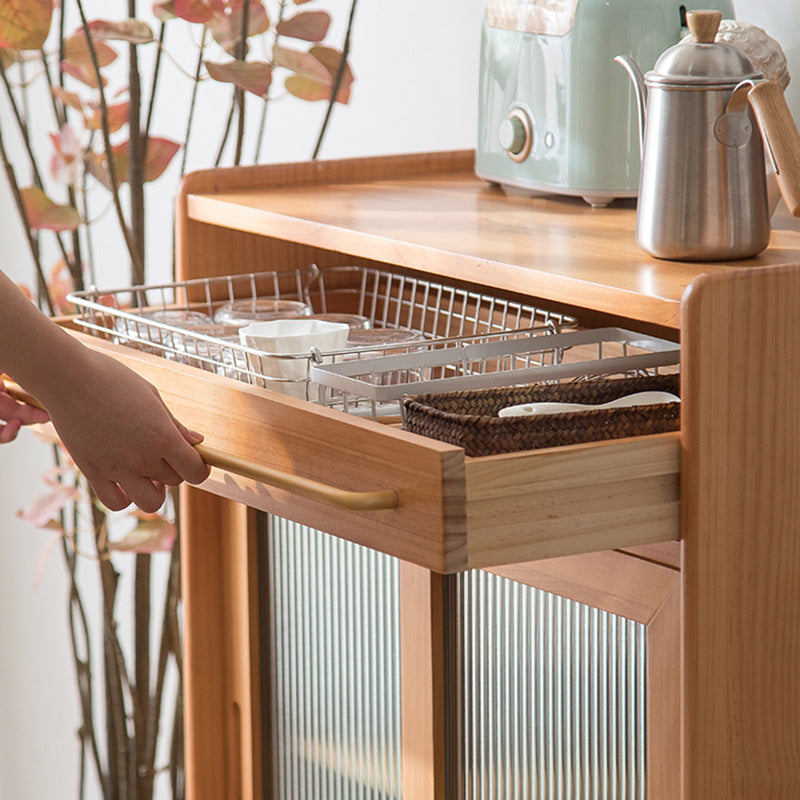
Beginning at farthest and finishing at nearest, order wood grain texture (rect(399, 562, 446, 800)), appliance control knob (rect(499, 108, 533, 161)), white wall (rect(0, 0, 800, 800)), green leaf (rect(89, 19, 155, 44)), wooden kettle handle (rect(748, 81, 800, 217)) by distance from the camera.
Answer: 1. white wall (rect(0, 0, 800, 800))
2. green leaf (rect(89, 19, 155, 44))
3. appliance control knob (rect(499, 108, 533, 161))
4. wood grain texture (rect(399, 562, 446, 800))
5. wooden kettle handle (rect(748, 81, 800, 217))

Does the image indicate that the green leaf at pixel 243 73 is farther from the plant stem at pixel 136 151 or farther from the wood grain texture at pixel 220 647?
the wood grain texture at pixel 220 647

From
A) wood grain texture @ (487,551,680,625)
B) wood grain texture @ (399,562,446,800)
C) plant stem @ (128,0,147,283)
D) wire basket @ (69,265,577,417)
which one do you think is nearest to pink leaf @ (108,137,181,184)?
plant stem @ (128,0,147,283)

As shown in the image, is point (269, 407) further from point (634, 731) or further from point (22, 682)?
point (22, 682)

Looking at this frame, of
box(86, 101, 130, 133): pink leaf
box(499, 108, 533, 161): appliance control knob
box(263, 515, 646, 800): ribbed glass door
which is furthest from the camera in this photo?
box(86, 101, 130, 133): pink leaf

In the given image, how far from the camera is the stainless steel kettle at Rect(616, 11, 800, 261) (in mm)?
1103

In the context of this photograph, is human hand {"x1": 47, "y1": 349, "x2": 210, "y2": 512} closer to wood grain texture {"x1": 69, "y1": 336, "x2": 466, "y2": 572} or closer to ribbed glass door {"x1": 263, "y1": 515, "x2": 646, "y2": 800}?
wood grain texture {"x1": 69, "y1": 336, "x2": 466, "y2": 572}

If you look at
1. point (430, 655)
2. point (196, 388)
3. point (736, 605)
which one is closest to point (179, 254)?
point (196, 388)

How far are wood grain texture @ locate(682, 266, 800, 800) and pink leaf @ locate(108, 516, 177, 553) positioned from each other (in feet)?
3.35

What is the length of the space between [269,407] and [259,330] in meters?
0.24

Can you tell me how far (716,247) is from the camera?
1119mm

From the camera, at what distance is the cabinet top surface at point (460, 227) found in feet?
3.59

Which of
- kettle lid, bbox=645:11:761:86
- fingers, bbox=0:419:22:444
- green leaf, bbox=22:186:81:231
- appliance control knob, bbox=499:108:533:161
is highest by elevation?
kettle lid, bbox=645:11:761:86

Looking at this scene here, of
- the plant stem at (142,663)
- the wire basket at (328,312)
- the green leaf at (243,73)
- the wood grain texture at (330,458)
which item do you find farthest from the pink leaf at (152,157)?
the wood grain texture at (330,458)

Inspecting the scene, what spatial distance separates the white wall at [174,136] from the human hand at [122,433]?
3.38 feet
